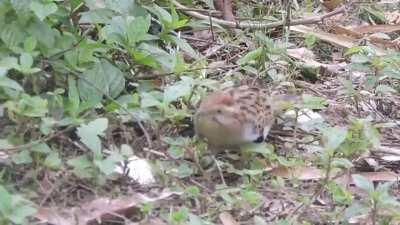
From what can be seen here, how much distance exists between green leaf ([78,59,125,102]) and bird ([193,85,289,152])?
315 millimetres

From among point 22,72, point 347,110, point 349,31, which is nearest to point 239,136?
point 22,72

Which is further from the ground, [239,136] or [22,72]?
[22,72]

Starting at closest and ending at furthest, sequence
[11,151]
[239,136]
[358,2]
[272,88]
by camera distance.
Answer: [11,151], [239,136], [272,88], [358,2]

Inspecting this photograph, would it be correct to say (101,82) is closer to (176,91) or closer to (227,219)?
(176,91)

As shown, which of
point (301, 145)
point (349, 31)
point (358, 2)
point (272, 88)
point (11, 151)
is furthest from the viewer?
point (358, 2)

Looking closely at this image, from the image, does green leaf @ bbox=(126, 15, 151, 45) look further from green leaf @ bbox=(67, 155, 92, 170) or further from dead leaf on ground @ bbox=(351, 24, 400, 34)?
dead leaf on ground @ bbox=(351, 24, 400, 34)

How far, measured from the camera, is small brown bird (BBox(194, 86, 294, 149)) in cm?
303

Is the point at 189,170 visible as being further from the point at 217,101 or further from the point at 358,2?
the point at 358,2

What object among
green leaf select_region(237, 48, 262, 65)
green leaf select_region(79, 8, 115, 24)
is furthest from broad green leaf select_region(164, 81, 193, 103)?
green leaf select_region(237, 48, 262, 65)

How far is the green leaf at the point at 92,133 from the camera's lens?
2.75 m

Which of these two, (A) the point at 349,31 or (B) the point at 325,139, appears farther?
(A) the point at 349,31

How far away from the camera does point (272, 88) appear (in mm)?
3852

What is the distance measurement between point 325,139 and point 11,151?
94 centimetres

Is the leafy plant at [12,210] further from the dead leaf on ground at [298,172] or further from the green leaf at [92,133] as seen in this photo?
the dead leaf on ground at [298,172]
